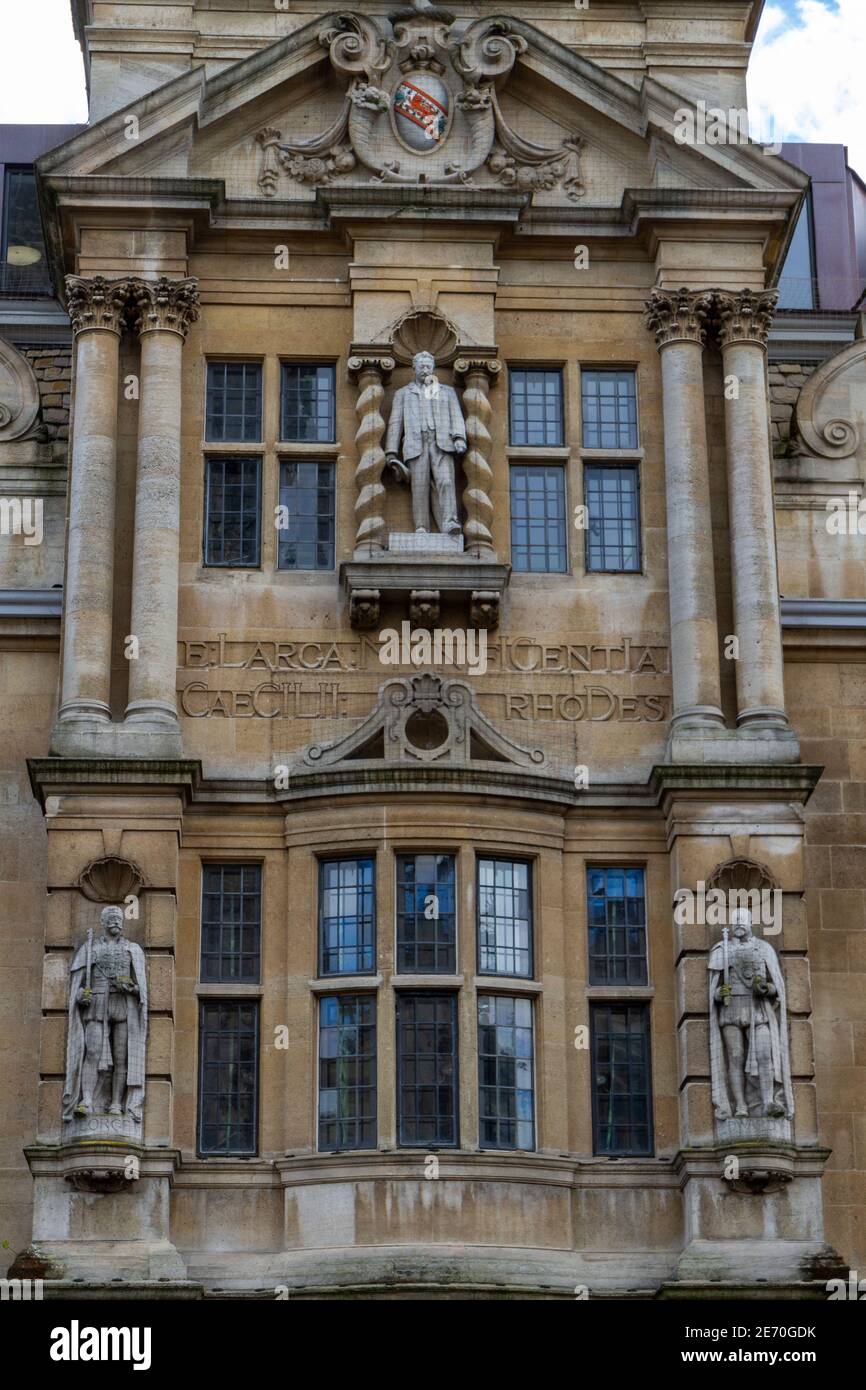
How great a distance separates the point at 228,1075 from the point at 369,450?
6.75m

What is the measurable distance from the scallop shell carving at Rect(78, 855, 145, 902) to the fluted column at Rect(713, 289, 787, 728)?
6384 millimetres

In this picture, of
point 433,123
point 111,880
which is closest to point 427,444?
point 433,123

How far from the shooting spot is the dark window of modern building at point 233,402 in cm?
3105

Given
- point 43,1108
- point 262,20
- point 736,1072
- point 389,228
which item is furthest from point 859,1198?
point 262,20

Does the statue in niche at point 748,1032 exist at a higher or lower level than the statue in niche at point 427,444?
lower

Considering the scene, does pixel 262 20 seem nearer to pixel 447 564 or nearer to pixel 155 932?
pixel 447 564

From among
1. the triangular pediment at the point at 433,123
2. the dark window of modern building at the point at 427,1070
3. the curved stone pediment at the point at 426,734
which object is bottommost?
the dark window of modern building at the point at 427,1070

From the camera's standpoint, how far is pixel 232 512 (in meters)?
30.7

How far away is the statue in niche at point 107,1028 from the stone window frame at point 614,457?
6.58m

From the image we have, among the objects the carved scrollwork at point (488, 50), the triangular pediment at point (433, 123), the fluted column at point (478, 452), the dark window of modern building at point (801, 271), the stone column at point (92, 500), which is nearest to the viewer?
the stone column at point (92, 500)

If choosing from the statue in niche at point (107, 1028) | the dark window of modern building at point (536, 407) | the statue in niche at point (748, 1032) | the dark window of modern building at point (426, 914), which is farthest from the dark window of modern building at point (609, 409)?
the statue in niche at point (107, 1028)

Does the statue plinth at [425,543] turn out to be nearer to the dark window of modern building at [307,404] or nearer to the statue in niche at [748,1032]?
the dark window of modern building at [307,404]

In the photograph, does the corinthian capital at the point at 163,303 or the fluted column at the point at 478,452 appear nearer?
the fluted column at the point at 478,452

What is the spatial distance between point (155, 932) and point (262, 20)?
10.8 meters
